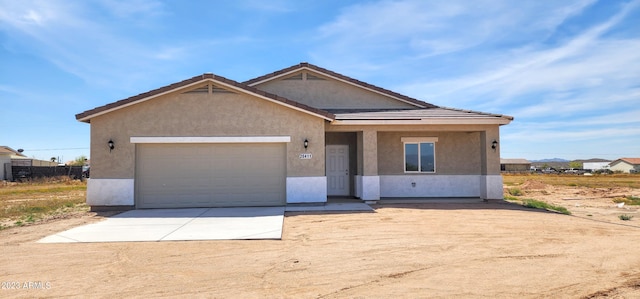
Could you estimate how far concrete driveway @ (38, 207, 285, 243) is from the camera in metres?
8.47

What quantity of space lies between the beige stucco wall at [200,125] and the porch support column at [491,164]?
243 inches

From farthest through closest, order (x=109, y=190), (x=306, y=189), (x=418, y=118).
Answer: (x=418, y=118) < (x=306, y=189) < (x=109, y=190)

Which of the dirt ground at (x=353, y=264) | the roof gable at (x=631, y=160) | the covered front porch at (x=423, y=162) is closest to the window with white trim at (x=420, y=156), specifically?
the covered front porch at (x=423, y=162)

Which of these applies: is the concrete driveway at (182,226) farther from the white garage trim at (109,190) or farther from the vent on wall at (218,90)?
the vent on wall at (218,90)

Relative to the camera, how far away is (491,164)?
48.4 ft

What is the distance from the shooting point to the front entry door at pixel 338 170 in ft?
53.3

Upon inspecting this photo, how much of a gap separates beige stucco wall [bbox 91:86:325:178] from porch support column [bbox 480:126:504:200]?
6175 mm

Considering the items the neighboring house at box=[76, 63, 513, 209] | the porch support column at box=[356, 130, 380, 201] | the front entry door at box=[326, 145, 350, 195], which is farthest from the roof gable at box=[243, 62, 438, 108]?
the porch support column at box=[356, 130, 380, 201]

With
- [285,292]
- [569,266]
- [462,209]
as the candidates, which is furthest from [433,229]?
[285,292]

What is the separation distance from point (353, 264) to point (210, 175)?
8.15m

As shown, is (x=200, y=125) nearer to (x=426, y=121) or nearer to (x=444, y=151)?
(x=426, y=121)

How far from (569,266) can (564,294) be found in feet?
4.81

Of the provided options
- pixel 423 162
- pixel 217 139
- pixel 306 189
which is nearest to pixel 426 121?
pixel 423 162

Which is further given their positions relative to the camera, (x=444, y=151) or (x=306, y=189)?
(x=444, y=151)
